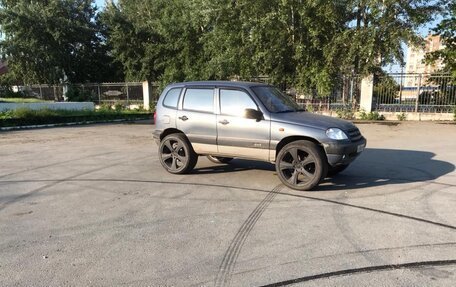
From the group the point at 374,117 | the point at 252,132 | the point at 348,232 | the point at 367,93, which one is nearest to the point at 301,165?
the point at 252,132

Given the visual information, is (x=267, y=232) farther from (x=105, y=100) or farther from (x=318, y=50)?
(x=105, y=100)

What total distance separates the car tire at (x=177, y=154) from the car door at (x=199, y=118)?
0.52 ft

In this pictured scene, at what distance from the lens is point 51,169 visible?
8445mm

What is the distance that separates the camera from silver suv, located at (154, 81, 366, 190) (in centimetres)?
650

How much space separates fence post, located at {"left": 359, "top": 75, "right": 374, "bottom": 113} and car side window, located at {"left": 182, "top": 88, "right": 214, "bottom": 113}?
51.3ft

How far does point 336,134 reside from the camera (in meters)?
6.45

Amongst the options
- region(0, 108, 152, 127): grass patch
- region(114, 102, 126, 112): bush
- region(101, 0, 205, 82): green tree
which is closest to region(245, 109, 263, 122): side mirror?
region(0, 108, 152, 127): grass patch

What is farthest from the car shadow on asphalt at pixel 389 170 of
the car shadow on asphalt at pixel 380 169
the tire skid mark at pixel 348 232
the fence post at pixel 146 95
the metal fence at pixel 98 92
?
the metal fence at pixel 98 92

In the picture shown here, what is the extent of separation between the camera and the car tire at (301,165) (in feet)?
21.1

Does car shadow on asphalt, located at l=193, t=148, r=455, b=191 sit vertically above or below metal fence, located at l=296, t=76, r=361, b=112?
below

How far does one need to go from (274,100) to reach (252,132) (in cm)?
86

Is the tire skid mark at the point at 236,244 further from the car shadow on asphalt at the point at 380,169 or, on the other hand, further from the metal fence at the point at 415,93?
the metal fence at the point at 415,93

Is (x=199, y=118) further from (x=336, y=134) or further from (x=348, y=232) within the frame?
(x=348, y=232)

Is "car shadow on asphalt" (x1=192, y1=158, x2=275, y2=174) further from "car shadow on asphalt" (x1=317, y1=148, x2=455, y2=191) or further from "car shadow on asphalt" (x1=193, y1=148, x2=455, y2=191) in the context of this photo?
"car shadow on asphalt" (x1=317, y1=148, x2=455, y2=191)
